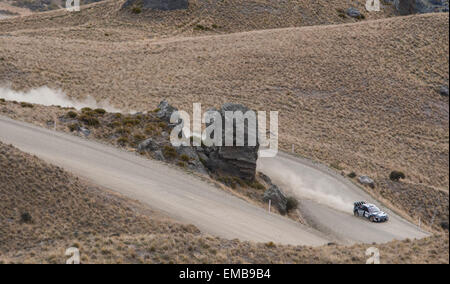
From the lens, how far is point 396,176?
76.0 ft

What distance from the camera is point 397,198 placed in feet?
81.1

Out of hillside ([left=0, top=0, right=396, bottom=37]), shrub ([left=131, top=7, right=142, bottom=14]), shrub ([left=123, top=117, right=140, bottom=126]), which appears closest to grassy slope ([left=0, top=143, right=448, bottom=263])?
shrub ([left=123, top=117, right=140, bottom=126])

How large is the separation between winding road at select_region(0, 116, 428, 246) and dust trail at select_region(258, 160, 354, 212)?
7cm

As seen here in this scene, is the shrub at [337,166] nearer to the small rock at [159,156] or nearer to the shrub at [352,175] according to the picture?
the shrub at [352,175]

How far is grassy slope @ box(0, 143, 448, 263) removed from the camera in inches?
1015

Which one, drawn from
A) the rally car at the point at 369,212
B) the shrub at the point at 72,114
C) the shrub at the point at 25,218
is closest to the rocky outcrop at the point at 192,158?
the shrub at the point at 72,114

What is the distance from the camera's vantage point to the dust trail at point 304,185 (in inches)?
1768

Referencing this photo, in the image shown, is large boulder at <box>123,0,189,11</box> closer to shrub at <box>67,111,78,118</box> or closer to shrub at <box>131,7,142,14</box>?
shrub at <box>131,7,142,14</box>

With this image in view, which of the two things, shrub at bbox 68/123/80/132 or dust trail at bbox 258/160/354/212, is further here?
shrub at bbox 68/123/80/132

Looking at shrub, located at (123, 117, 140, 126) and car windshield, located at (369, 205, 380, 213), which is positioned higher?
shrub, located at (123, 117, 140, 126)

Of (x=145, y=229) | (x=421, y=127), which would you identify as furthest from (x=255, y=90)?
(x=421, y=127)

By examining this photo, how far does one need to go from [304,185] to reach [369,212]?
8.67 metres

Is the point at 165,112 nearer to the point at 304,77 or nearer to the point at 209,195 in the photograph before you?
the point at 209,195

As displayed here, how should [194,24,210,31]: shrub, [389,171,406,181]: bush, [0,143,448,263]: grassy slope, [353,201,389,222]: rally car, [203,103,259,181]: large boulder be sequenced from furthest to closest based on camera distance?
1. [194,24,210,31]: shrub
2. [203,103,259,181]: large boulder
3. [353,201,389,222]: rally car
4. [0,143,448,263]: grassy slope
5. [389,171,406,181]: bush
